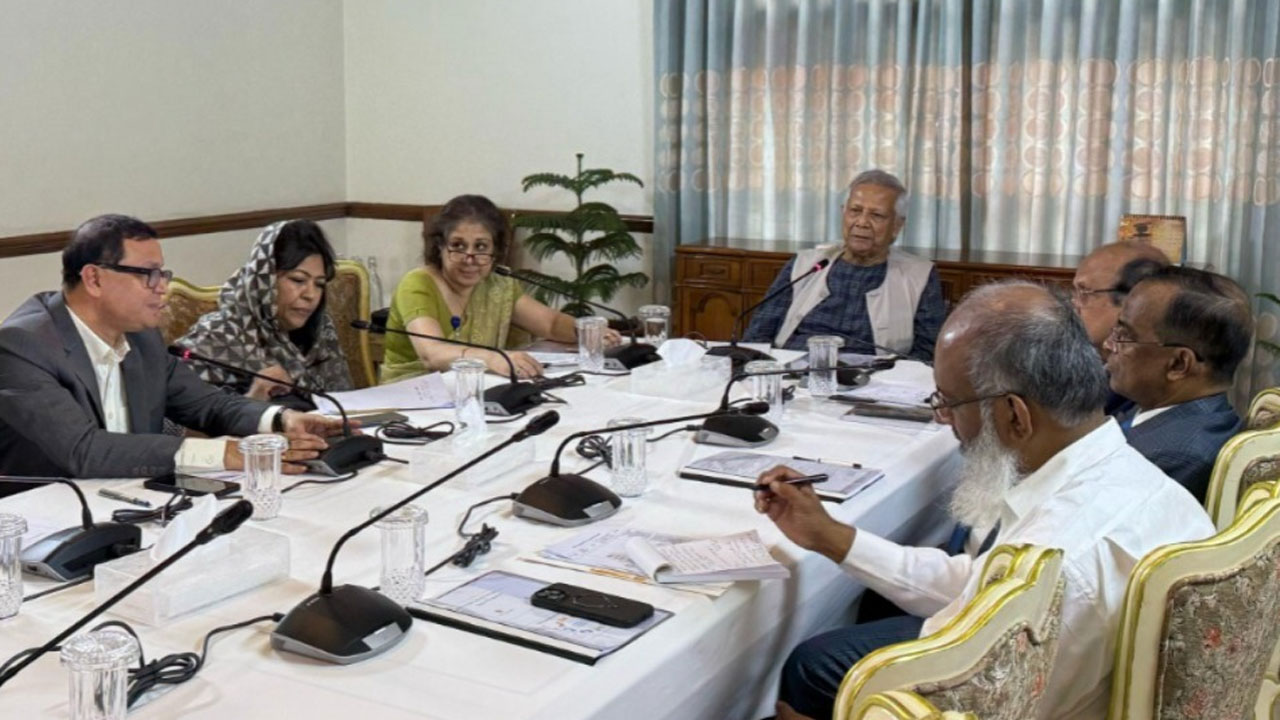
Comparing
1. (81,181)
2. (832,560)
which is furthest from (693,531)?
(81,181)

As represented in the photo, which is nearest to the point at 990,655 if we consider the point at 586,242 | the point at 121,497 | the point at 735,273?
the point at 121,497

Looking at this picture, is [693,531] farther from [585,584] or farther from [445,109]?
[445,109]

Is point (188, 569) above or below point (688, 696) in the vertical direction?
above

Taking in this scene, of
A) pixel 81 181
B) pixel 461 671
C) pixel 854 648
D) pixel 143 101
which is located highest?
pixel 143 101

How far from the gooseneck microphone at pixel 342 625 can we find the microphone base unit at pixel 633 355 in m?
1.91

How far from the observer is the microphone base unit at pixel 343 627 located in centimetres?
157

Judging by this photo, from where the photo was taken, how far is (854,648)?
2.11 m

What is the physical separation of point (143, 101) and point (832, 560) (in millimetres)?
4161

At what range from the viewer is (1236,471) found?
212 centimetres

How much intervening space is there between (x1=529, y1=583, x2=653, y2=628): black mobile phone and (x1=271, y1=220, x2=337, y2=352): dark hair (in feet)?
6.04

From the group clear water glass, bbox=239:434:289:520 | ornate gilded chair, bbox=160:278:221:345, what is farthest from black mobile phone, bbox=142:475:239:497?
ornate gilded chair, bbox=160:278:221:345

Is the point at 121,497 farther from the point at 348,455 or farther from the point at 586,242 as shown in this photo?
the point at 586,242

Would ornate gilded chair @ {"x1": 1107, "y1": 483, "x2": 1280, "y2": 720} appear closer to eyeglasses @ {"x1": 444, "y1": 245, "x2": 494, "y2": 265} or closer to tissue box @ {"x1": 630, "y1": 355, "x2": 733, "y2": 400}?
tissue box @ {"x1": 630, "y1": 355, "x2": 733, "y2": 400}

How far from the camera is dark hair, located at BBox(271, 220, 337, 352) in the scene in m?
3.38
